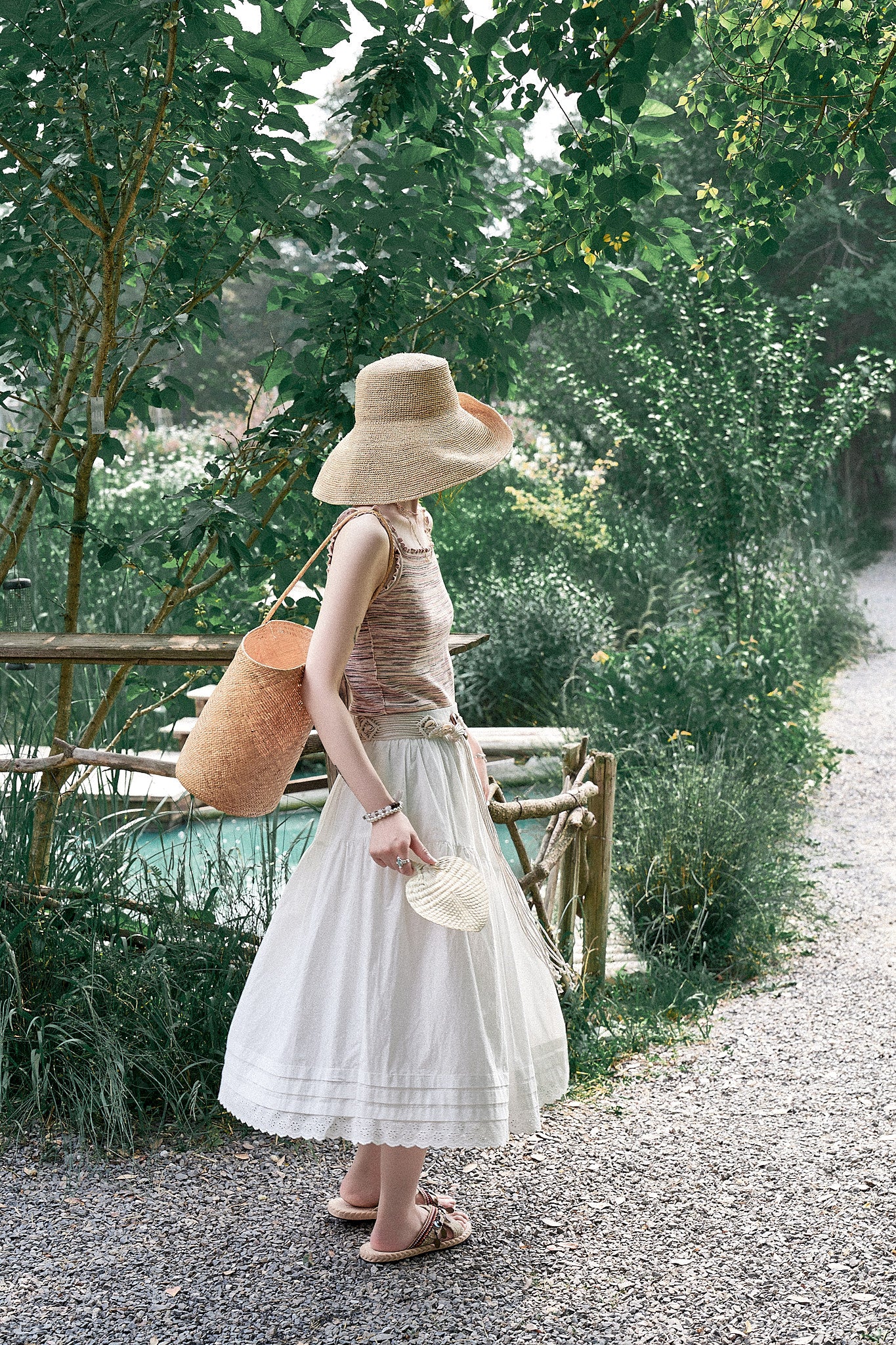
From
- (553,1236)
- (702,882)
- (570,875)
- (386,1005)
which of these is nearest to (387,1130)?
(386,1005)

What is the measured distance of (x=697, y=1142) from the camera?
271 cm

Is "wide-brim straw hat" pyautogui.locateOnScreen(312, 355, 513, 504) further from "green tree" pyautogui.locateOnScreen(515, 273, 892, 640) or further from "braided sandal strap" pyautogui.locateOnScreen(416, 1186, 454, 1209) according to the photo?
"green tree" pyautogui.locateOnScreen(515, 273, 892, 640)

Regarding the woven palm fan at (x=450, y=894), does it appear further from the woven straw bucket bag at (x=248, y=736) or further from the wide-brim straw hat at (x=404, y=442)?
the wide-brim straw hat at (x=404, y=442)

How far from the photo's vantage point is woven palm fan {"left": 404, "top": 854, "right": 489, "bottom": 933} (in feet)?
5.85

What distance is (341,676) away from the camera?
6.23ft

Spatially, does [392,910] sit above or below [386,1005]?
above

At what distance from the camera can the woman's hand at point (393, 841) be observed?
6.03ft

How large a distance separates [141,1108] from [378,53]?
262 cm

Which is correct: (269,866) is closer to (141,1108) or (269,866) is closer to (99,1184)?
(141,1108)

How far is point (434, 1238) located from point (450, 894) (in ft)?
2.64

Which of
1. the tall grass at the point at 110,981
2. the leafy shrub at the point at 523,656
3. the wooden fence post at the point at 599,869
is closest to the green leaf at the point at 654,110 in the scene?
the wooden fence post at the point at 599,869

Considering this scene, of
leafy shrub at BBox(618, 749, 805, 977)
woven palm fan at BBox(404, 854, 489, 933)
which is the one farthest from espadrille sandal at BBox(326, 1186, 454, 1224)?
leafy shrub at BBox(618, 749, 805, 977)

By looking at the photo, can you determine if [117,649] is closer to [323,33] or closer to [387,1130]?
[387,1130]

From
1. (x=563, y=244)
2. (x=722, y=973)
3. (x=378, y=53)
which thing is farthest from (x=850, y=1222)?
(x=378, y=53)
